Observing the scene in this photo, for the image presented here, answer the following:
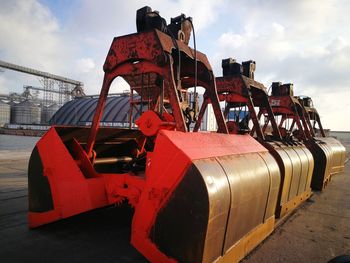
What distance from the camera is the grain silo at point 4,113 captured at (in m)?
64.4

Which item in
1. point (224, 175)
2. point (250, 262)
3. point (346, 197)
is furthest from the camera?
point (346, 197)

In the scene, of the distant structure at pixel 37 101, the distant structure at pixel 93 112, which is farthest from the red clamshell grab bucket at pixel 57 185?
the distant structure at pixel 37 101

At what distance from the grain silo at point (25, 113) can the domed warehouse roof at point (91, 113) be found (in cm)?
1819

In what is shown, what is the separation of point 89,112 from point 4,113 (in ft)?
94.1

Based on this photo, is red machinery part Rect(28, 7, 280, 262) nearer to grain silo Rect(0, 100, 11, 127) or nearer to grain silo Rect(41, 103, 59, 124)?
grain silo Rect(41, 103, 59, 124)

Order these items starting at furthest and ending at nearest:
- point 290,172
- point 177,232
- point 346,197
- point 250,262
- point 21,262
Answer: point 346,197
point 290,172
point 250,262
point 21,262
point 177,232

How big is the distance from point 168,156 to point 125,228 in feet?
6.75

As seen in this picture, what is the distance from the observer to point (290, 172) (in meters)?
4.96

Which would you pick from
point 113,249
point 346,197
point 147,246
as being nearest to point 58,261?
point 113,249

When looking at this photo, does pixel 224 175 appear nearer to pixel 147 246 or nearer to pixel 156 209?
pixel 156 209

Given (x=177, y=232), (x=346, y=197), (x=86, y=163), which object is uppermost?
(x=86, y=163)

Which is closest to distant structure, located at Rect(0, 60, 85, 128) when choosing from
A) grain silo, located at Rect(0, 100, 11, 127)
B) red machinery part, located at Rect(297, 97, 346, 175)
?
grain silo, located at Rect(0, 100, 11, 127)

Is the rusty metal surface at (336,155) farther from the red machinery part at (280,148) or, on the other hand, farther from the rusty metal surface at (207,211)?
the rusty metal surface at (207,211)

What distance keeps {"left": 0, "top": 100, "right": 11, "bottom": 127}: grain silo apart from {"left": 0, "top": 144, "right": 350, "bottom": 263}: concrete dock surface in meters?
67.1
